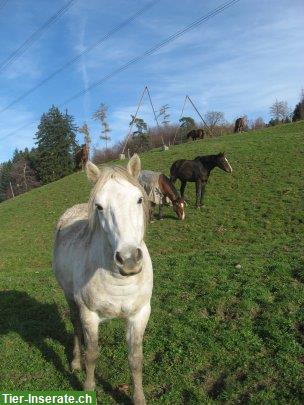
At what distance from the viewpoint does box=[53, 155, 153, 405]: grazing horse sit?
3039 millimetres

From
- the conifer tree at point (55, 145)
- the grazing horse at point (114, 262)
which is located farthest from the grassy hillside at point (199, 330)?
the conifer tree at point (55, 145)

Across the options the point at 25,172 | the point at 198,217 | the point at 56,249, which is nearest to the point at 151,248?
the point at 198,217

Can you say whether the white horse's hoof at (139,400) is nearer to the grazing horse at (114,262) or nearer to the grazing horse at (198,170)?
the grazing horse at (114,262)

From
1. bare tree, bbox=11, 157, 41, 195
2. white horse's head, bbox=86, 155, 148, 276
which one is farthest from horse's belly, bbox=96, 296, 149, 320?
bare tree, bbox=11, 157, 41, 195

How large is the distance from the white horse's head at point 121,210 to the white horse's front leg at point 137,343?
3.37ft

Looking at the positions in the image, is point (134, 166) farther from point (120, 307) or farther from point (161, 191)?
point (161, 191)

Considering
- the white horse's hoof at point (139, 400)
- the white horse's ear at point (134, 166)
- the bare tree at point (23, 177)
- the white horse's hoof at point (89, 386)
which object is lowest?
the bare tree at point (23, 177)

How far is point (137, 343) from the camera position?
3.93m

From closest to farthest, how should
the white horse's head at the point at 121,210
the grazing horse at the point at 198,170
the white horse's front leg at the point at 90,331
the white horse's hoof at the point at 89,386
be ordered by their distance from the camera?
the white horse's head at the point at 121,210
the white horse's front leg at the point at 90,331
the white horse's hoof at the point at 89,386
the grazing horse at the point at 198,170

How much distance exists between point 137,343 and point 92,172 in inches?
69.4

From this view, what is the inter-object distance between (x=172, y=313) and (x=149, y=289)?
2.35 m

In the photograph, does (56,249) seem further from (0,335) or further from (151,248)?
(151,248)

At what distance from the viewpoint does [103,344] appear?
5.47 metres

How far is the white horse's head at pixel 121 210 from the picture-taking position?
2.89 m
